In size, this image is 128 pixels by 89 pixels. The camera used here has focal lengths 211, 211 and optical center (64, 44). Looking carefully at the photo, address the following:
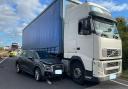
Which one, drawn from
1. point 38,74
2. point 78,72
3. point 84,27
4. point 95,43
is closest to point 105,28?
point 84,27

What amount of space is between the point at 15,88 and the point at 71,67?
9.86 ft

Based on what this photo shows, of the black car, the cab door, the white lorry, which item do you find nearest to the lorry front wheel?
the white lorry

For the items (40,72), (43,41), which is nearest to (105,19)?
(40,72)

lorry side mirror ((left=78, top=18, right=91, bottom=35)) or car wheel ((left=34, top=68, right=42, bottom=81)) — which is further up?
lorry side mirror ((left=78, top=18, right=91, bottom=35))

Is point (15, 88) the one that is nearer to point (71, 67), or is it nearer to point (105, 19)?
A: point (71, 67)

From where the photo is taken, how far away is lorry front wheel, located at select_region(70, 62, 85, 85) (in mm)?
9889

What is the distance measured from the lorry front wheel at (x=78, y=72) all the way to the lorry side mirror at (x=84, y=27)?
1.57m

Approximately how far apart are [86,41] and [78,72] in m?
1.62

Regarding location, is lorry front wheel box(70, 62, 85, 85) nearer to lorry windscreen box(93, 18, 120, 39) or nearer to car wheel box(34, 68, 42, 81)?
car wheel box(34, 68, 42, 81)

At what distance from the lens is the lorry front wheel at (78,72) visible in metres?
9.89

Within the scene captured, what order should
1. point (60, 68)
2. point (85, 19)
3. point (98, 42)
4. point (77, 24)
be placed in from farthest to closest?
point (60, 68) → point (77, 24) → point (85, 19) → point (98, 42)

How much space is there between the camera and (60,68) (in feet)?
36.8

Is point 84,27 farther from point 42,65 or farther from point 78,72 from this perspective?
point 42,65

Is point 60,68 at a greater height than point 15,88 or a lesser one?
greater
